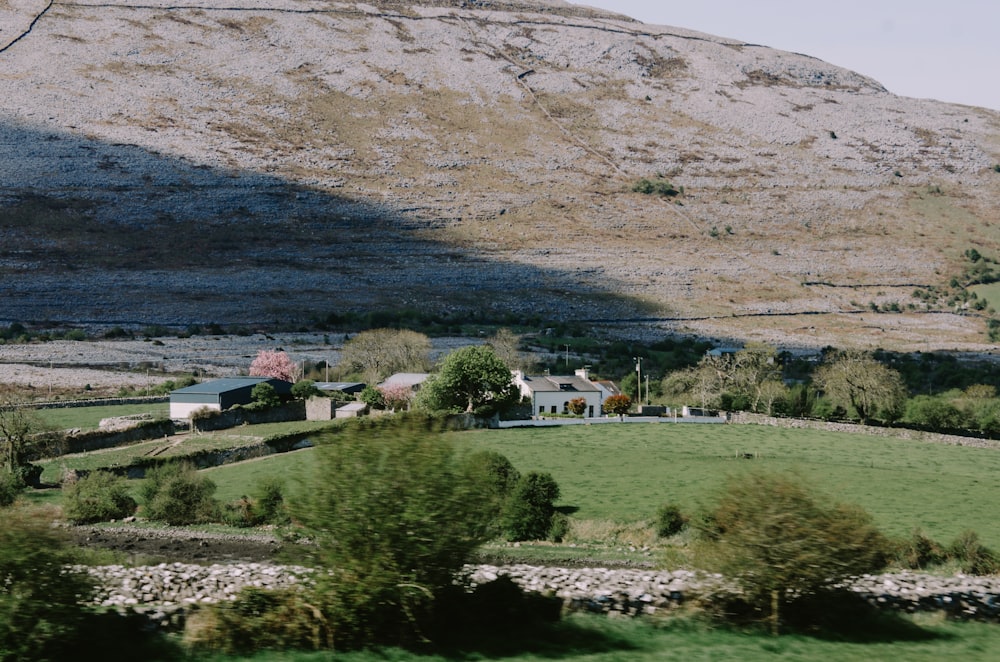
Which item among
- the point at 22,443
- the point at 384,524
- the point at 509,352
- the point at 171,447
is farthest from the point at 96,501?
the point at 509,352

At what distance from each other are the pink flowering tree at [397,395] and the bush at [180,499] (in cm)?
2478

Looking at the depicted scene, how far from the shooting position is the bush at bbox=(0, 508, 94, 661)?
1304 cm

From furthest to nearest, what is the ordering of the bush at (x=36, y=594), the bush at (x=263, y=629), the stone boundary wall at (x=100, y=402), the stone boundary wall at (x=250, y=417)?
the stone boundary wall at (x=100, y=402) → the stone boundary wall at (x=250, y=417) → the bush at (x=263, y=629) → the bush at (x=36, y=594)

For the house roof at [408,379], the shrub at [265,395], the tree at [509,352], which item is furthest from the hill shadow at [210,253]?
the shrub at [265,395]

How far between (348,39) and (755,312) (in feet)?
351

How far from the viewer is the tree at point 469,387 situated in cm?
5706

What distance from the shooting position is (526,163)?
17212 centimetres

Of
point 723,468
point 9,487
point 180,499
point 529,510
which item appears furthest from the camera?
point 723,468

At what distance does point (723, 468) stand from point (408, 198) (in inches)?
4743

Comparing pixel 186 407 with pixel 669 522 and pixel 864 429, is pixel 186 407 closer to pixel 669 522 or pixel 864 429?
pixel 669 522

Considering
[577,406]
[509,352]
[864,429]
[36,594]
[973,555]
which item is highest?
[36,594]

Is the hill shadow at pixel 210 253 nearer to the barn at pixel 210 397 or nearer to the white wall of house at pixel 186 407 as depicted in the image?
the barn at pixel 210 397

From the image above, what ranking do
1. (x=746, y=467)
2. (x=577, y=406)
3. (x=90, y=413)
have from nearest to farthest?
1. (x=746, y=467)
2. (x=90, y=413)
3. (x=577, y=406)

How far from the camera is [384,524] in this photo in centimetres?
1417
